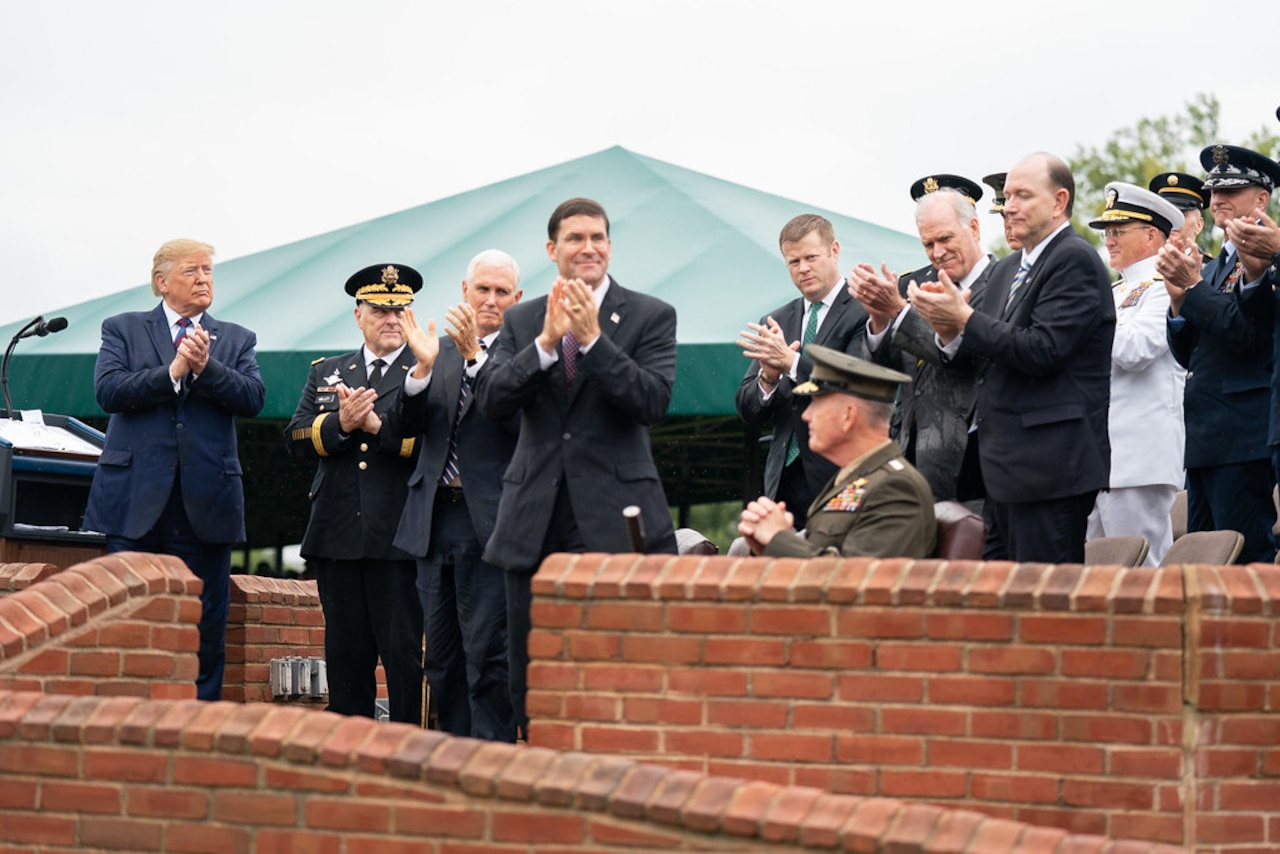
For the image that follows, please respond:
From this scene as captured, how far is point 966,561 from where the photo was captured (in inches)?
220

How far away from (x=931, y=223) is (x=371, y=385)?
274 centimetres

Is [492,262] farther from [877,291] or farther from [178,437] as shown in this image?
[877,291]

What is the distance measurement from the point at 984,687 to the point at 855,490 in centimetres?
96

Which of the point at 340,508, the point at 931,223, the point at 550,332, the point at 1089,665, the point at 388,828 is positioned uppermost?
the point at 931,223

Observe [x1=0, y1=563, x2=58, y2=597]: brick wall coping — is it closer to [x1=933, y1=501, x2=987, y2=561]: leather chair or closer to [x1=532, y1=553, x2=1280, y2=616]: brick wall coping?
[x1=532, y1=553, x2=1280, y2=616]: brick wall coping

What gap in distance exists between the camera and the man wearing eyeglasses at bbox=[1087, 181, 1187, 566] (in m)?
7.82

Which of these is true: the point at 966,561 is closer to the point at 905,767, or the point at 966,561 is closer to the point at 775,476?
the point at 905,767

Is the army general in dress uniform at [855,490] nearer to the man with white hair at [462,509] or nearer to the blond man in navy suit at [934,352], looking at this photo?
the blond man in navy suit at [934,352]

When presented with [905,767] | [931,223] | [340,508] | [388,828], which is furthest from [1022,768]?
[340,508]

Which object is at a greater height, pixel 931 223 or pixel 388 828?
pixel 931 223

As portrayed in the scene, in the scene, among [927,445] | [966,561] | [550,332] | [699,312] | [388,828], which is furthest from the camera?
[699,312]

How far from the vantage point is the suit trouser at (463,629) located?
7.30 meters

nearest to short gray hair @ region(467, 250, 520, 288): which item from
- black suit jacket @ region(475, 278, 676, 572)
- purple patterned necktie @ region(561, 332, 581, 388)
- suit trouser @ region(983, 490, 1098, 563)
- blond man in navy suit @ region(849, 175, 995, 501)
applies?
black suit jacket @ region(475, 278, 676, 572)

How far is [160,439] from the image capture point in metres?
8.34
